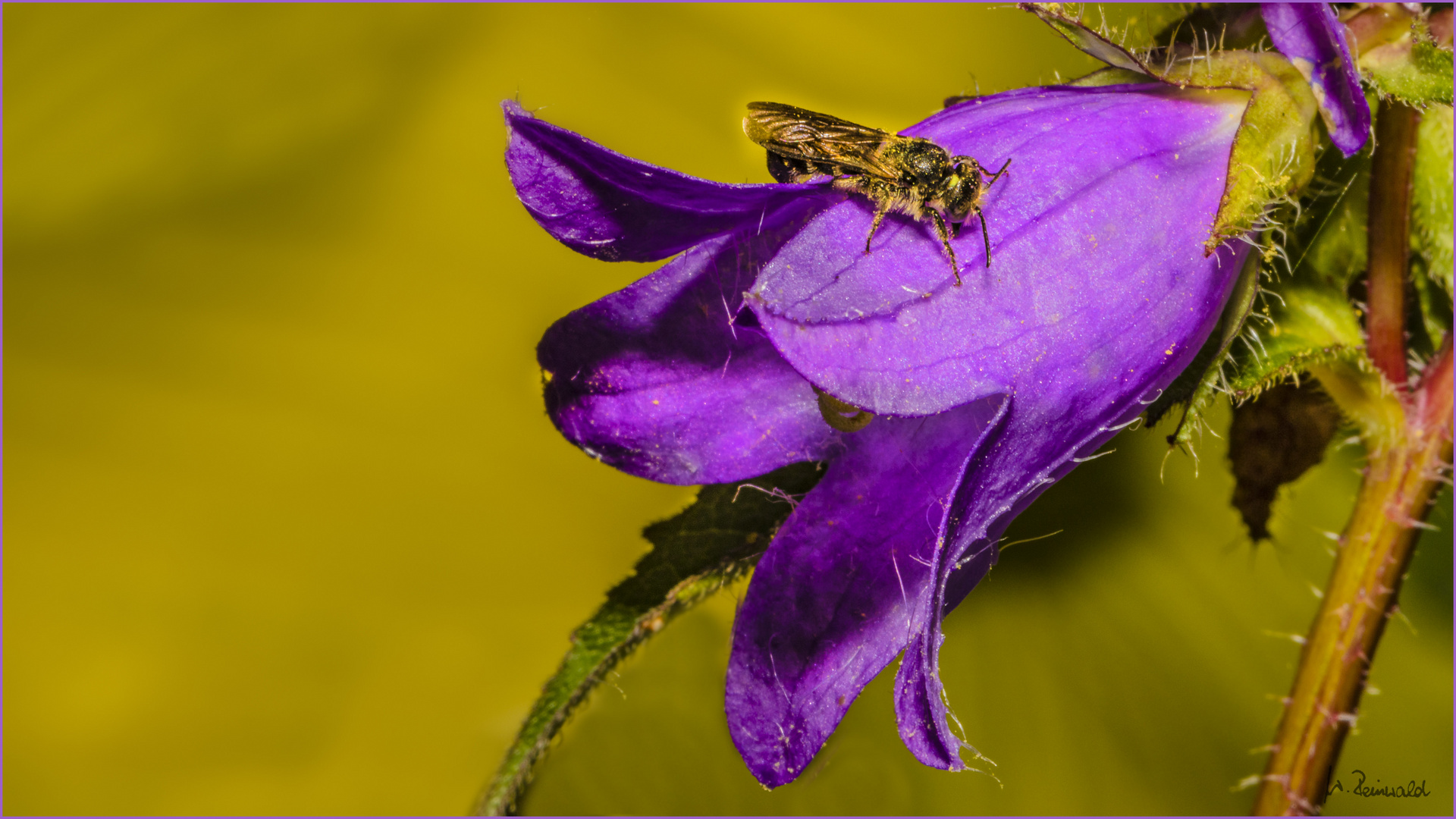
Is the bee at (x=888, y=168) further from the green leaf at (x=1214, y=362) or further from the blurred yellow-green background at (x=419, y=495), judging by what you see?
the blurred yellow-green background at (x=419, y=495)

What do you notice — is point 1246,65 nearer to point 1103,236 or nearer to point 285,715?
point 1103,236

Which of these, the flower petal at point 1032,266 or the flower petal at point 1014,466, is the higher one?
the flower petal at point 1032,266

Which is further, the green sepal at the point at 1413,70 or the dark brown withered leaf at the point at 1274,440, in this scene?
the dark brown withered leaf at the point at 1274,440

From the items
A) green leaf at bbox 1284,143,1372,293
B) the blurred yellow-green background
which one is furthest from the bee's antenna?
the blurred yellow-green background

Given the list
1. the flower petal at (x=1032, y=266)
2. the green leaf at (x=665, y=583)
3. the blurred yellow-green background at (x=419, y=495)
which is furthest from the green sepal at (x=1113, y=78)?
the blurred yellow-green background at (x=419, y=495)

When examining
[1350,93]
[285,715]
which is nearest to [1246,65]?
[1350,93]

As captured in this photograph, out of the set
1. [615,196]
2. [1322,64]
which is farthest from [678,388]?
[1322,64]
